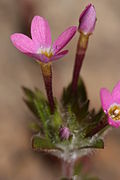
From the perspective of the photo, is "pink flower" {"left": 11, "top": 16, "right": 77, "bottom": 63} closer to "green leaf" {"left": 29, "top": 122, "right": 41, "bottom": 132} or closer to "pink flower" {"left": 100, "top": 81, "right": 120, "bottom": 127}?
"pink flower" {"left": 100, "top": 81, "right": 120, "bottom": 127}

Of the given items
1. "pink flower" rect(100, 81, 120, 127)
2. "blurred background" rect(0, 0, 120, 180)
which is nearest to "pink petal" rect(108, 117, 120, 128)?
"pink flower" rect(100, 81, 120, 127)

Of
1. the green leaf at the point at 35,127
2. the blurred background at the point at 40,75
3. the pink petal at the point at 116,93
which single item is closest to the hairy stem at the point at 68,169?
the green leaf at the point at 35,127

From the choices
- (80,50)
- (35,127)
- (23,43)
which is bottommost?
(35,127)

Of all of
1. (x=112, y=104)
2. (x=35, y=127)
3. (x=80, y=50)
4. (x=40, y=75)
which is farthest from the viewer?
(x=40, y=75)

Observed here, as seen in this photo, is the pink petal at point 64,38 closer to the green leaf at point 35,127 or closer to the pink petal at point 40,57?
the pink petal at point 40,57

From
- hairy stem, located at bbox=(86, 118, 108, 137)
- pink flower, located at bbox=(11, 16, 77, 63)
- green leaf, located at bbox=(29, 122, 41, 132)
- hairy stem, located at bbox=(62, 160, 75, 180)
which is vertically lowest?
hairy stem, located at bbox=(62, 160, 75, 180)

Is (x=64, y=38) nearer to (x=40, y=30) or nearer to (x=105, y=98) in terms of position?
(x=40, y=30)

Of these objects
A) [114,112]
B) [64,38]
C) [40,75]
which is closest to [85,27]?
[64,38]
